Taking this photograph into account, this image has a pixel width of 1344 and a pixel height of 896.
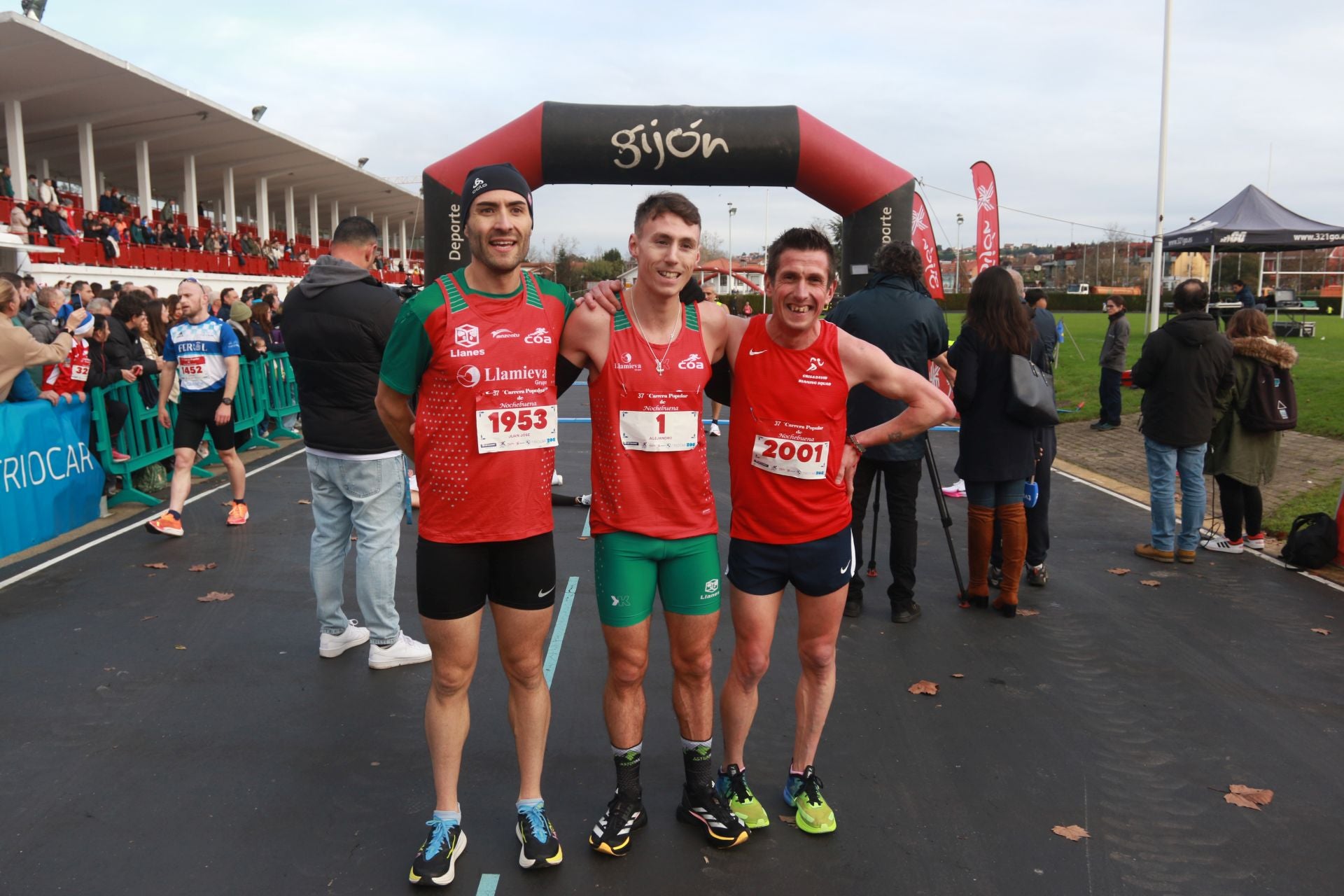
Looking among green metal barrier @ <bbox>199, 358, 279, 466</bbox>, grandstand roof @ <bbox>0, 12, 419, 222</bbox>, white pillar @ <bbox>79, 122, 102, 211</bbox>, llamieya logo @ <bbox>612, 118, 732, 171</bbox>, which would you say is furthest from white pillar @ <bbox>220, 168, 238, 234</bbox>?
llamieya logo @ <bbox>612, 118, 732, 171</bbox>

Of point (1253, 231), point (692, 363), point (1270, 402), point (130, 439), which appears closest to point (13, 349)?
point (130, 439)

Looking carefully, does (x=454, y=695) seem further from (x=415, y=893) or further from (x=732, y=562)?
(x=732, y=562)

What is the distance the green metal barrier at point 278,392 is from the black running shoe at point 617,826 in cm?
Result: 1003

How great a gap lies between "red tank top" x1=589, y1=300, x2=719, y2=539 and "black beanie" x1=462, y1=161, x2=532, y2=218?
1.61ft

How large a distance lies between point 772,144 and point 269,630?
21.1ft

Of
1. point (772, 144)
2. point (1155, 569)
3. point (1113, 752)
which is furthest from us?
point (772, 144)

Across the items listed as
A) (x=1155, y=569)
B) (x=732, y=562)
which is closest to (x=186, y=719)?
(x=732, y=562)

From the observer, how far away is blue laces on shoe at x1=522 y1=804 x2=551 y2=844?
300 cm

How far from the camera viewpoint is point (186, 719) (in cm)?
409

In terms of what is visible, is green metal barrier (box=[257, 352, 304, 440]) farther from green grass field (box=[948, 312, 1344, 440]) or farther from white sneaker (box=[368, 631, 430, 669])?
green grass field (box=[948, 312, 1344, 440])

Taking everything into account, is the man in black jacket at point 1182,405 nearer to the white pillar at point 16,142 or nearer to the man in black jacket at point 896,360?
the man in black jacket at point 896,360

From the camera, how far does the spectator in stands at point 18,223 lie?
19.5 metres

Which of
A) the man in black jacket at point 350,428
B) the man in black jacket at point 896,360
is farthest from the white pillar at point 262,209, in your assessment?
the man in black jacket at point 896,360

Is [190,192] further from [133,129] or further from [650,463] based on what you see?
[650,463]
